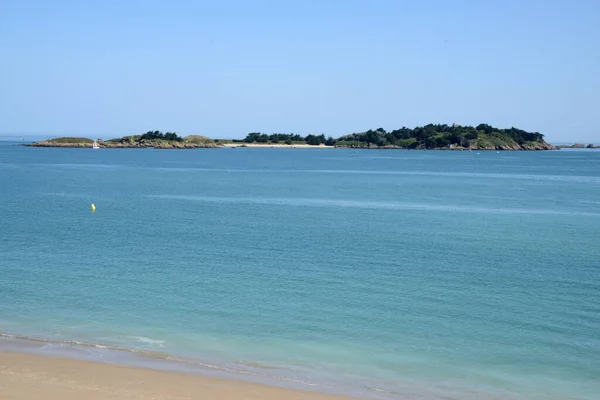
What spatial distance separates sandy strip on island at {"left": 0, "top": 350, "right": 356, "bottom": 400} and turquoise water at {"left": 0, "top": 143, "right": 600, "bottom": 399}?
114cm

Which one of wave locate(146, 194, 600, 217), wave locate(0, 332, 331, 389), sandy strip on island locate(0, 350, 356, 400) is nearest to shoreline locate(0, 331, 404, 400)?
wave locate(0, 332, 331, 389)

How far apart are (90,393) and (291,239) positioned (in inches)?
948

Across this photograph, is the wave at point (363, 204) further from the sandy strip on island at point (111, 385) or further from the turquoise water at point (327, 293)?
the sandy strip on island at point (111, 385)

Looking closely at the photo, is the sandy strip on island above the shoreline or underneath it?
A: above

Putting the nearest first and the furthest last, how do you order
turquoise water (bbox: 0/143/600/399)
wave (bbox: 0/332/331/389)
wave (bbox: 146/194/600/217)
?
wave (bbox: 0/332/331/389) < turquoise water (bbox: 0/143/600/399) < wave (bbox: 146/194/600/217)

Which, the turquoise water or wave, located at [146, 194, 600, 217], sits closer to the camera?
the turquoise water

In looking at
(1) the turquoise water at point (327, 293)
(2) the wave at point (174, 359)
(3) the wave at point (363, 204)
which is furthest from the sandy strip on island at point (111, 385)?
(3) the wave at point (363, 204)

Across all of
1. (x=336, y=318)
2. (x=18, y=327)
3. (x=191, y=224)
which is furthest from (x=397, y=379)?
(x=191, y=224)

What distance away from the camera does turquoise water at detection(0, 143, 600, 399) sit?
62.5 ft

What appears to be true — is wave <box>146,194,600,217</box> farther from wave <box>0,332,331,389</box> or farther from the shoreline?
the shoreline

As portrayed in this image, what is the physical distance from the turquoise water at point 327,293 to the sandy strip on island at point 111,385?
1138 mm

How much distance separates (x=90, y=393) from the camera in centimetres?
1588

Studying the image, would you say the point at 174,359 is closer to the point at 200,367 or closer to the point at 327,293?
the point at 200,367

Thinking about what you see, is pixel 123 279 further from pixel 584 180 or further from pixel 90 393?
pixel 584 180
